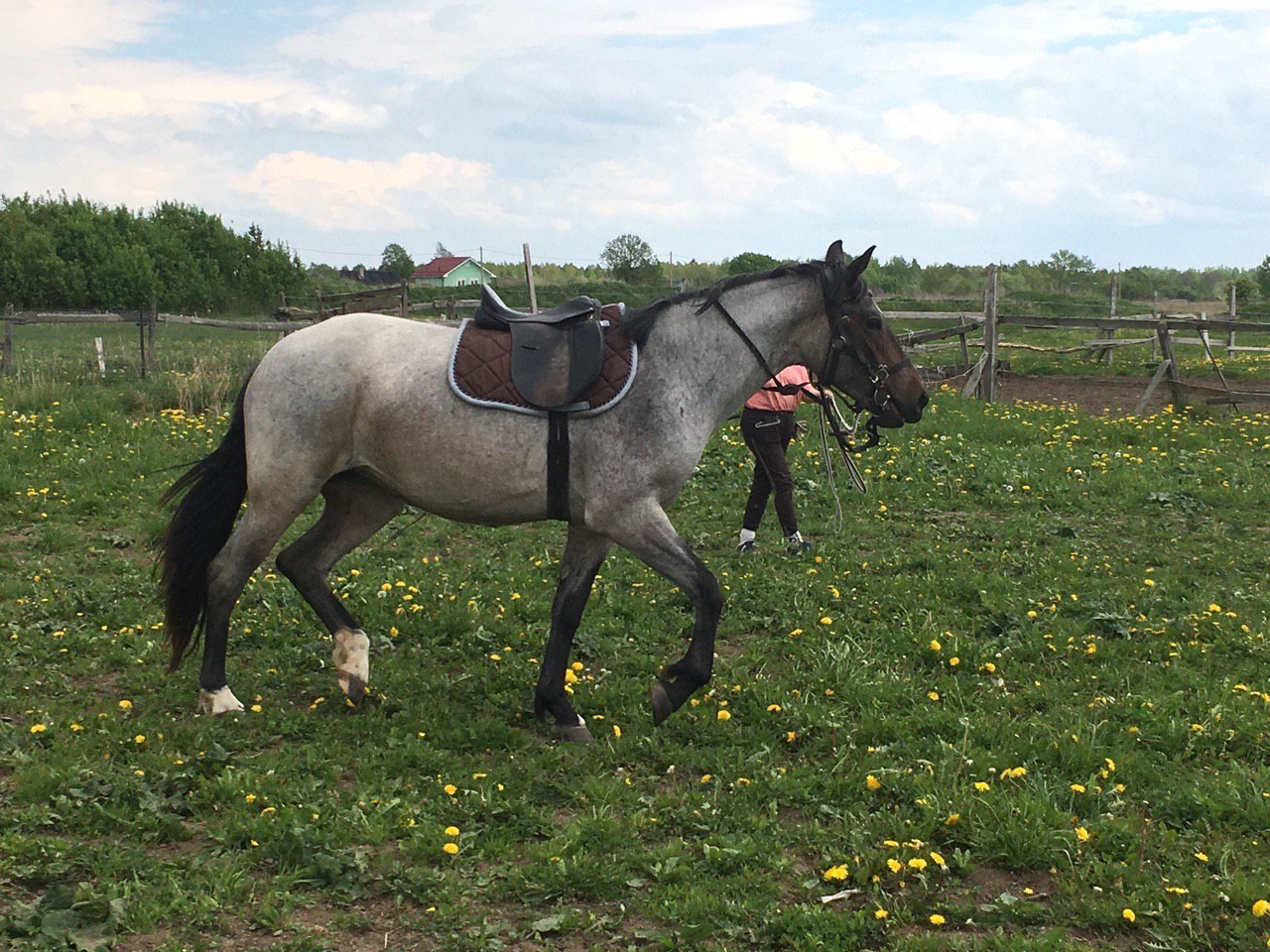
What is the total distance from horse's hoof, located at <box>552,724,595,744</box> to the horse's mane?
2048 mm

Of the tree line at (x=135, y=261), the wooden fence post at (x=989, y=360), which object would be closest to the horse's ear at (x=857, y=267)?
the wooden fence post at (x=989, y=360)

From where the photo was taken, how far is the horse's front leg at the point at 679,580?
5.71 meters

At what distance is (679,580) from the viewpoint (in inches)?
225

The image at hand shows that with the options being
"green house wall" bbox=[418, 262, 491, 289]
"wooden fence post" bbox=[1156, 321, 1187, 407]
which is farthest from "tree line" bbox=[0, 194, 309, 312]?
"wooden fence post" bbox=[1156, 321, 1187, 407]

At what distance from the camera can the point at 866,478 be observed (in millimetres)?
12039

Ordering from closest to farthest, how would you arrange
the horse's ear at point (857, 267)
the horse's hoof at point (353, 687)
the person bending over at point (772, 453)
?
the horse's ear at point (857, 267) < the horse's hoof at point (353, 687) < the person bending over at point (772, 453)

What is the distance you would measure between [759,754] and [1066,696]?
197 cm

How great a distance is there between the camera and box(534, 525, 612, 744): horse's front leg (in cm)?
598

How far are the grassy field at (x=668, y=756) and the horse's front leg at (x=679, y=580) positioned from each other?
0.25 m

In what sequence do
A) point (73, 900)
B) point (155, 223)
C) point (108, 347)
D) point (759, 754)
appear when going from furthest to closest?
1. point (155, 223)
2. point (108, 347)
3. point (759, 754)
4. point (73, 900)

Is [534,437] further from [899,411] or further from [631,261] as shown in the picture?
[631,261]

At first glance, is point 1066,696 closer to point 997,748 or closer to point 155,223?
Result: point 997,748

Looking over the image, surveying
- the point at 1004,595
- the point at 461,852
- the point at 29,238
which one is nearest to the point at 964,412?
the point at 1004,595

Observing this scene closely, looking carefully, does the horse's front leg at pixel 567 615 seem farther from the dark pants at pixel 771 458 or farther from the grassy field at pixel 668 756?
the dark pants at pixel 771 458
